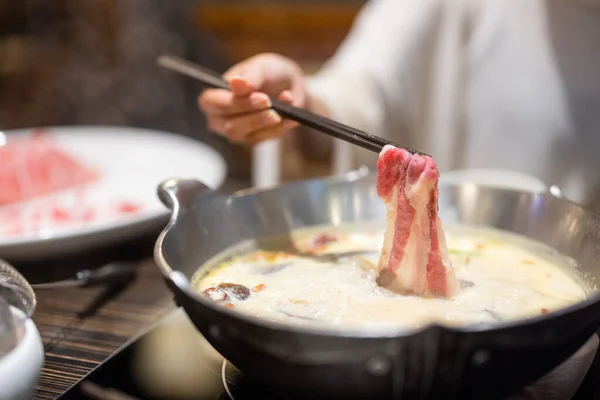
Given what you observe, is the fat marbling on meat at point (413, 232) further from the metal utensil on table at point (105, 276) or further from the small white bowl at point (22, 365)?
the metal utensil on table at point (105, 276)

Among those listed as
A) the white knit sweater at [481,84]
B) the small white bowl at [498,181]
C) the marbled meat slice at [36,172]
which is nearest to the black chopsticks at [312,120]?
the small white bowl at [498,181]

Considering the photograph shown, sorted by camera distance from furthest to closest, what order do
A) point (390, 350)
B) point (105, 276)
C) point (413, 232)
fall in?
point (105, 276) < point (413, 232) < point (390, 350)

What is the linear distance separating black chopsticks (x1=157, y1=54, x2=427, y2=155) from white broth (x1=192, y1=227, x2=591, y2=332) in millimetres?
220

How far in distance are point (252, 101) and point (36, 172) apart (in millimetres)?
980

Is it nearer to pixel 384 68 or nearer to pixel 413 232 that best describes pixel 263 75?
pixel 413 232

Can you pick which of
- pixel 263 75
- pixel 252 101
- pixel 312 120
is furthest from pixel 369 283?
pixel 263 75

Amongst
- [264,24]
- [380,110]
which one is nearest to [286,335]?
[380,110]

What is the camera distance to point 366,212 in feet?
4.27

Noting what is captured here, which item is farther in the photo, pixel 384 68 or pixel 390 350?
pixel 384 68

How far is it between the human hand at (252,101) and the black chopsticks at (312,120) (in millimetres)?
35

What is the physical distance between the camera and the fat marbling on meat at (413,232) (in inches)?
36.6

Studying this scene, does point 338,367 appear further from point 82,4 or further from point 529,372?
point 82,4

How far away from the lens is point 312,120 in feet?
3.49

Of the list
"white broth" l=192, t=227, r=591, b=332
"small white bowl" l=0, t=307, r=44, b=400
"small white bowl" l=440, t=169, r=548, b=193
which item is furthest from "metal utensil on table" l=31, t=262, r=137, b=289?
"small white bowl" l=440, t=169, r=548, b=193
